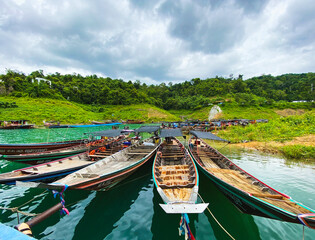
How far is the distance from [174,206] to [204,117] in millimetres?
67260

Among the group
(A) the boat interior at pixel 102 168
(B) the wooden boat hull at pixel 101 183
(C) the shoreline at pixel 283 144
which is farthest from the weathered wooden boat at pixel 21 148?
(C) the shoreline at pixel 283 144

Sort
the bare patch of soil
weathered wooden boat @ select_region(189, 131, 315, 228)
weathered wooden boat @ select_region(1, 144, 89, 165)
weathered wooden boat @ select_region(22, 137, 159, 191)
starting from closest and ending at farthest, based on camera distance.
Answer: weathered wooden boat @ select_region(189, 131, 315, 228)
weathered wooden boat @ select_region(22, 137, 159, 191)
weathered wooden boat @ select_region(1, 144, 89, 165)
the bare patch of soil

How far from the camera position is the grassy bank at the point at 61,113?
145ft

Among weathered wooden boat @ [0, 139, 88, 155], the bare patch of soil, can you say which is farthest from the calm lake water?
the bare patch of soil

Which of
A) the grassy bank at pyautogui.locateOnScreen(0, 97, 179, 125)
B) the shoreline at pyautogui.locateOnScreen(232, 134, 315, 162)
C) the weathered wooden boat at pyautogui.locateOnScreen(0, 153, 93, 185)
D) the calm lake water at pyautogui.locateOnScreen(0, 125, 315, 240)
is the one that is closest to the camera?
the calm lake water at pyautogui.locateOnScreen(0, 125, 315, 240)

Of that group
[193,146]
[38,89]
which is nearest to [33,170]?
[193,146]

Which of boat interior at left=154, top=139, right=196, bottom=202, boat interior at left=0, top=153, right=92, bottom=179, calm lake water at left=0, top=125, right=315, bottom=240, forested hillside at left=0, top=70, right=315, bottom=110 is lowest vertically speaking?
calm lake water at left=0, top=125, right=315, bottom=240

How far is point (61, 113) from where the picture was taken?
171ft

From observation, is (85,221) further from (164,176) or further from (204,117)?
(204,117)

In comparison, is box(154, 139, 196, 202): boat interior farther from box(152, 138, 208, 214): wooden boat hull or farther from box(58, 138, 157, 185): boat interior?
box(58, 138, 157, 185): boat interior

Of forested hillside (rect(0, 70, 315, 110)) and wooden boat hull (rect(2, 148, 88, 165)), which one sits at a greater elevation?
forested hillside (rect(0, 70, 315, 110))

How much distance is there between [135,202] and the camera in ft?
21.6

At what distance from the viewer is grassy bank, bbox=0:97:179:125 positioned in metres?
44.2

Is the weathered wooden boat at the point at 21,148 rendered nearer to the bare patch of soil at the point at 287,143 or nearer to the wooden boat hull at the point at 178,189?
the wooden boat hull at the point at 178,189
